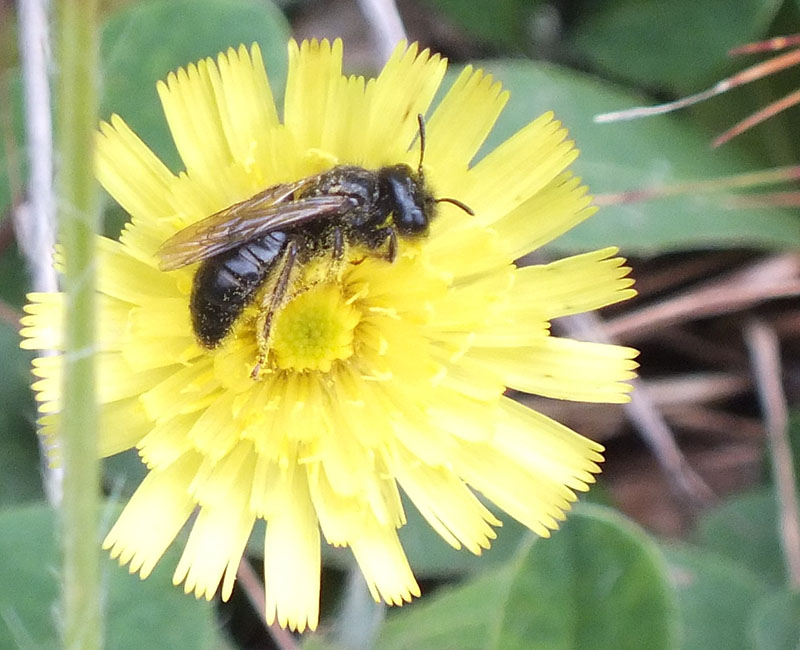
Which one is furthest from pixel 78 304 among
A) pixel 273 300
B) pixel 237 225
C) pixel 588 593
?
pixel 588 593

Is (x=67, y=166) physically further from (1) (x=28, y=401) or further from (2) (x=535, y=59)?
(2) (x=535, y=59)

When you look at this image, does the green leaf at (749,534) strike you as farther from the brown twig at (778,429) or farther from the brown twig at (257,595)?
the brown twig at (257,595)

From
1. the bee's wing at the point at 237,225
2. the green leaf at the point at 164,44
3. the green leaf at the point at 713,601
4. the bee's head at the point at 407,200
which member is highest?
the green leaf at the point at 164,44

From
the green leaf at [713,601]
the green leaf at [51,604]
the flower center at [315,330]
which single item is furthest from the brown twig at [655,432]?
the green leaf at [51,604]

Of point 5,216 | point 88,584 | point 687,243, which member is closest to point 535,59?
point 687,243

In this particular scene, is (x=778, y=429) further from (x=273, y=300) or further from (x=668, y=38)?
(x=273, y=300)

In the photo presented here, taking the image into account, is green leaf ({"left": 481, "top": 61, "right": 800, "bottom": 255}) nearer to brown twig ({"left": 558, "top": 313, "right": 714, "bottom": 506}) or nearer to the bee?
brown twig ({"left": 558, "top": 313, "right": 714, "bottom": 506})

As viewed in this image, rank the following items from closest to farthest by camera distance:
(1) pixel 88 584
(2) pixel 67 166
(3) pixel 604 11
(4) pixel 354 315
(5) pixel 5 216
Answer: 1. (2) pixel 67 166
2. (1) pixel 88 584
3. (4) pixel 354 315
4. (5) pixel 5 216
5. (3) pixel 604 11
